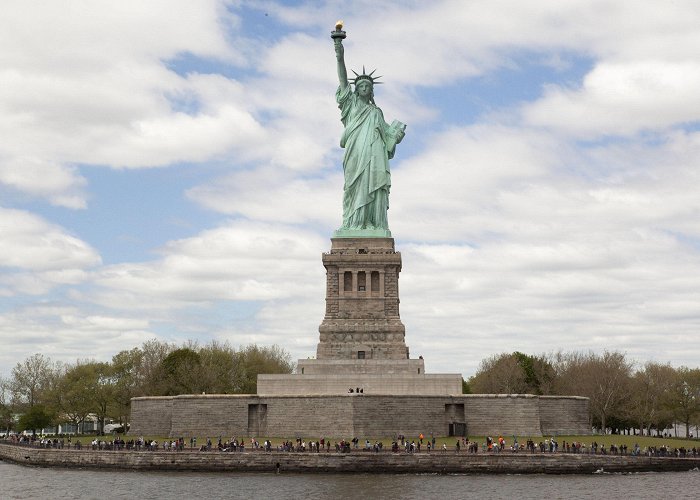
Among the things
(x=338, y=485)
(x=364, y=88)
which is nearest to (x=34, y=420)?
(x=364, y=88)

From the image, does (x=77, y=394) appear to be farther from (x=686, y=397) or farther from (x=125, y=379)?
(x=686, y=397)

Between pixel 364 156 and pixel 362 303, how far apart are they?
10.3 meters

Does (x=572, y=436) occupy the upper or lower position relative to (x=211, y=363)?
lower

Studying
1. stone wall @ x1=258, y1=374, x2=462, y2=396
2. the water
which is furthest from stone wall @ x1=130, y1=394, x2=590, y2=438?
the water

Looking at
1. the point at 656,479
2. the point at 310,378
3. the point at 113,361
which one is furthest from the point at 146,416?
the point at 656,479

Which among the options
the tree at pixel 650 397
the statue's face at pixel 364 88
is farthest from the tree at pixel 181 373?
the tree at pixel 650 397

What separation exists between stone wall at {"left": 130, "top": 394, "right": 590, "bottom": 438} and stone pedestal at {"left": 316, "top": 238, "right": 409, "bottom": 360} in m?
6.32

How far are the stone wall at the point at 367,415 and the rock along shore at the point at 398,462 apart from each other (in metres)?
5.45

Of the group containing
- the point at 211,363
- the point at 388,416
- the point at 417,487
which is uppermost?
the point at 211,363

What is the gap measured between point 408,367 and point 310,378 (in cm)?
630

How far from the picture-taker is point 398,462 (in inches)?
1967

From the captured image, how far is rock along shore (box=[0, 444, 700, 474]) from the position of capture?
49.9 meters

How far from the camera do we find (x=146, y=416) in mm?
61125

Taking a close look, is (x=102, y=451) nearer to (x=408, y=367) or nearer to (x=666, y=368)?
(x=408, y=367)
